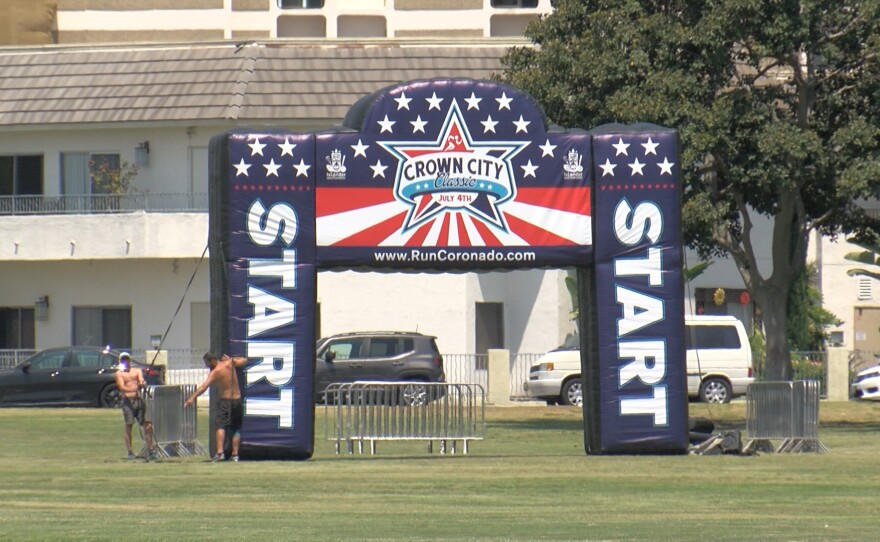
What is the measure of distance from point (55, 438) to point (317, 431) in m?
4.56

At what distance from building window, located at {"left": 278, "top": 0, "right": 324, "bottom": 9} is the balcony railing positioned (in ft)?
46.3

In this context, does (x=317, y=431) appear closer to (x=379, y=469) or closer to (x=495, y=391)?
(x=379, y=469)

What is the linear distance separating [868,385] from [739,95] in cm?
1393

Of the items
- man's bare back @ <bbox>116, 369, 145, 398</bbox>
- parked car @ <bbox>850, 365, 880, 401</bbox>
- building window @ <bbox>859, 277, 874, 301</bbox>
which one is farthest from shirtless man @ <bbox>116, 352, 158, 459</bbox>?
building window @ <bbox>859, 277, 874, 301</bbox>

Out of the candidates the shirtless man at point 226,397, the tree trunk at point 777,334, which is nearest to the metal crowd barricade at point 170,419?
the shirtless man at point 226,397

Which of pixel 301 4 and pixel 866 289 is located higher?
pixel 301 4

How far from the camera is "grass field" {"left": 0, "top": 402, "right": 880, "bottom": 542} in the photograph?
1333 cm

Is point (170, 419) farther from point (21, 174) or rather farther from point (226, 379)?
point (21, 174)

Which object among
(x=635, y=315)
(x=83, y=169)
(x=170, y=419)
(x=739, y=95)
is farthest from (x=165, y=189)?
(x=635, y=315)

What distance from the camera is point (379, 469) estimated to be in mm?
19531

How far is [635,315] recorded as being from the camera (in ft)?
67.9

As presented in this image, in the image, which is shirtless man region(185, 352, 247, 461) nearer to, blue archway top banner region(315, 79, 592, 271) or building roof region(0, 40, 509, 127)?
blue archway top banner region(315, 79, 592, 271)

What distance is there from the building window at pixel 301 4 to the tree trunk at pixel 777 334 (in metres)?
27.4

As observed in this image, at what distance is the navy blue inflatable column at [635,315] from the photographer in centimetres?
2072
